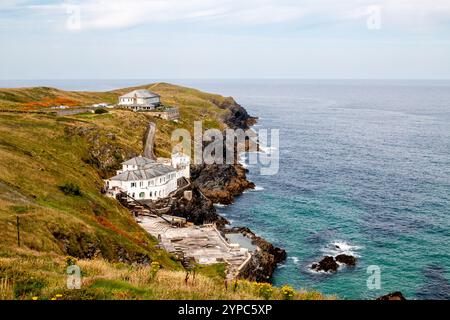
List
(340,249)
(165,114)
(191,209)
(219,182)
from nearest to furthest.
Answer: (340,249) → (191,209) → (219,182) → (165,114)

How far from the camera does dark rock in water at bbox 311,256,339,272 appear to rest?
2402 inches

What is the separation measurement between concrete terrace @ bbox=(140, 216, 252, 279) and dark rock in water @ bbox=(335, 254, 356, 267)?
1397 centimetres

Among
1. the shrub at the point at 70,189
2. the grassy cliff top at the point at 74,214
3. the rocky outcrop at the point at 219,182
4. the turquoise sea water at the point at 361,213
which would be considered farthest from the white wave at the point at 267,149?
the shrub at the point at 70,189

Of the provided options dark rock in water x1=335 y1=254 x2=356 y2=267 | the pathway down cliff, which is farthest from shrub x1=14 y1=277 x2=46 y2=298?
the pathway down cliff

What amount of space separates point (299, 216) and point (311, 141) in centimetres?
8732

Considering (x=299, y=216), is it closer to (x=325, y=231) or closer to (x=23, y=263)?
(x=325, y=231)

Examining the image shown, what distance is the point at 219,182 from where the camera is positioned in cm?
10325

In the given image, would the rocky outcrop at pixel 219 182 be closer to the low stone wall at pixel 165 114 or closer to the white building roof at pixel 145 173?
the white building roof at pixel 145 173

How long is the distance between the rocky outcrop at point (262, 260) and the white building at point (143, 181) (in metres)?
19.0

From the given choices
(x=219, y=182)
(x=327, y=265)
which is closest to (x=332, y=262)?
(x=327, y=265)

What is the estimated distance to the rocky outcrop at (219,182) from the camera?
318 ft

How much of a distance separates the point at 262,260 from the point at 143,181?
28761 millimetres

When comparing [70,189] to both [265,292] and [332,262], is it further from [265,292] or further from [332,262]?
[265,292]

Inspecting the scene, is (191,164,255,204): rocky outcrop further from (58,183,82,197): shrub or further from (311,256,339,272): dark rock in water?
(58,183,82,197): shrub
